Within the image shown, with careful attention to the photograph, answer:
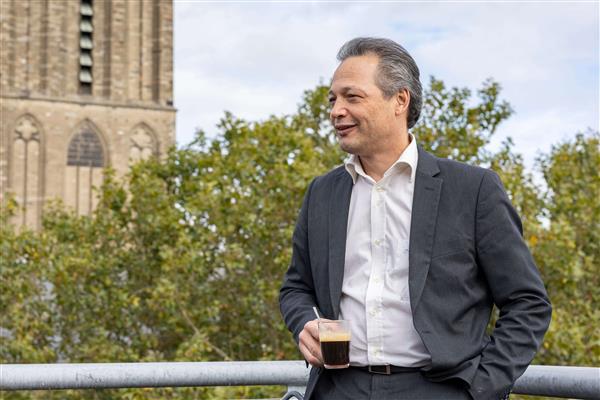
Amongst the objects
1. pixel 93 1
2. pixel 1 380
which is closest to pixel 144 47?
pixel 93 1

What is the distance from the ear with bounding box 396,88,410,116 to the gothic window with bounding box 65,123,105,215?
50647 mm

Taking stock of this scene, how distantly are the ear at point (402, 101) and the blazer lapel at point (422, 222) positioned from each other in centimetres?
14

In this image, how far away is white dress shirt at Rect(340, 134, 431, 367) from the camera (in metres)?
2.96

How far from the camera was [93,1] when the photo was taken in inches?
2175

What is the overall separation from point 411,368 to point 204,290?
48.1 ft

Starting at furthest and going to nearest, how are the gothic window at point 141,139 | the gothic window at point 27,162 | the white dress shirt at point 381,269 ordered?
1. the gothic window at point 141,139
2. the gothic window at point 27,162
3. the white dress shirt at point 381,269

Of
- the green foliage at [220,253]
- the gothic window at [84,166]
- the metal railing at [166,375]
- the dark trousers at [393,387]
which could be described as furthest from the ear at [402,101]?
the gothic window at [84,166]

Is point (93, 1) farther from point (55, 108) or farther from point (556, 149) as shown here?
point (556, 149)

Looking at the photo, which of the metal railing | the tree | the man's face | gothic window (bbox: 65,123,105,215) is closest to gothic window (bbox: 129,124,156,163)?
gothic window (bbox: 65,123,105,215)

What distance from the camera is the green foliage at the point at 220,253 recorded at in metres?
16.2

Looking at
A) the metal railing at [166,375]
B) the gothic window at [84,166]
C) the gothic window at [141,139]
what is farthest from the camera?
the gothic window at [141,139]

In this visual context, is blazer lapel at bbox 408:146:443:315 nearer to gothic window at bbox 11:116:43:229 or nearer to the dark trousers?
the dark trousers

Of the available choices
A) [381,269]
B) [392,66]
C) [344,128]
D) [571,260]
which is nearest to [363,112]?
[344,128]

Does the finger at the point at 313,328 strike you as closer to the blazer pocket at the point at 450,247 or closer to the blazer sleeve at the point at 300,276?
the blazer sleeve at the point at 300,276
